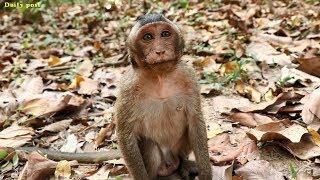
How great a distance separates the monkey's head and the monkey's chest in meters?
0.37

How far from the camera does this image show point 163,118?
3494mm

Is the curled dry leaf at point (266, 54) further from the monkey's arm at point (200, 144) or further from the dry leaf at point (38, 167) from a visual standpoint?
the dry leaf at point (38, 167)

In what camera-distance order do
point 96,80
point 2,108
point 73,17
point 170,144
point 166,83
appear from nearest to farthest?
point 166,83, point 170,144, point 2,108, point 96,80, point 73,17

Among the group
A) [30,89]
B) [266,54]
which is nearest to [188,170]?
[266,54]

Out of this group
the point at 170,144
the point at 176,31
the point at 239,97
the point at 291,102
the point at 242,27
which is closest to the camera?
the point at 176,31

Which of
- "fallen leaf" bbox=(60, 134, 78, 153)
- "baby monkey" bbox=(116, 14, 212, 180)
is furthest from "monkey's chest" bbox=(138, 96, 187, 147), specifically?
"fallen leaf" bbox=(60, 134, 78, 153)

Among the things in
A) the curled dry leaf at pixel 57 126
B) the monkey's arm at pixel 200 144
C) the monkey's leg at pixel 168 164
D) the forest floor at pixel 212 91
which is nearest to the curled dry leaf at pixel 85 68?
the forest floor at pixel 212 91

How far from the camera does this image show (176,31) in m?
3.16

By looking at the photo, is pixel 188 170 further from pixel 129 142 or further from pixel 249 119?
pixel 249 119

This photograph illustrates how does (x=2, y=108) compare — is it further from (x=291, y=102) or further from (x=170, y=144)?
(x=291, y=102)

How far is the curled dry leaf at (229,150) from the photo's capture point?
3.74 metres

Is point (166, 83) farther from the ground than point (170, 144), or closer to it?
farther from the ground

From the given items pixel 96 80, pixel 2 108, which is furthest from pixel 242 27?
pixel 2 108

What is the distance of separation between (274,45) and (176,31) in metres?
3.23
